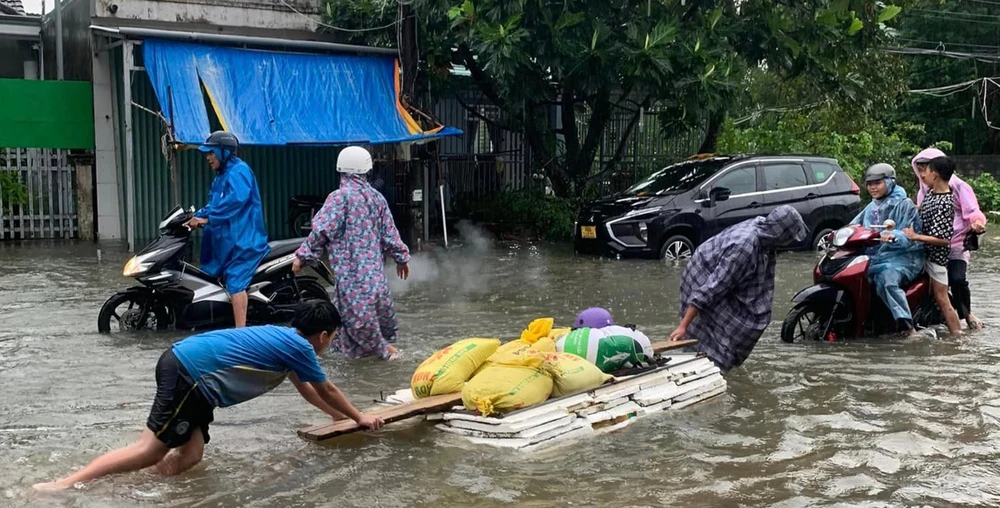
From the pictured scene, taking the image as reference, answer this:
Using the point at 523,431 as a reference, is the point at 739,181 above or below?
above

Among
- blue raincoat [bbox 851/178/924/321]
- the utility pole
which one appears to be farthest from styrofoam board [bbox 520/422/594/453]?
the utility pole

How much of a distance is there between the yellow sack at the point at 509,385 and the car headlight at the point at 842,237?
3748 millimetres

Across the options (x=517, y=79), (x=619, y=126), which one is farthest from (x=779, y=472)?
(x=619, y=126)

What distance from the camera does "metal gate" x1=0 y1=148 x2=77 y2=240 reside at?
15500 millimetres

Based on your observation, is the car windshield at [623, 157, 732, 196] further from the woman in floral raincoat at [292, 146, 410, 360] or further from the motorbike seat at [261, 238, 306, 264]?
the woman in floral raincoat at [292, 146, 410, 360]

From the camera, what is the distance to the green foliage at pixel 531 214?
1689cm

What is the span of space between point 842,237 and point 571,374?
371 centimetres

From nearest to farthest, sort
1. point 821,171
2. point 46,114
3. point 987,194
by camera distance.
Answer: point 46,114 → point 821,171 → point 987,194

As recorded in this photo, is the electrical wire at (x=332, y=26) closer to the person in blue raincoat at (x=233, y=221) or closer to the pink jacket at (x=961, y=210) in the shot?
the person in blue raincoat at (x=233, y=221)

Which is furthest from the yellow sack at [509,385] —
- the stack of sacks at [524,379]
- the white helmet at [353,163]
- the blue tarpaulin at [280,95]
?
the blue tarpaulin at [280,95]

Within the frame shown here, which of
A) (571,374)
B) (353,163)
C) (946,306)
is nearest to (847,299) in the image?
(946,306)

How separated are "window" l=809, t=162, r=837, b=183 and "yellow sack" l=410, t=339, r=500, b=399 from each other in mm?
10474

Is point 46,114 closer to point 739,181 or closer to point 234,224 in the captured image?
point 234,224

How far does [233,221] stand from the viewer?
8.05 m
